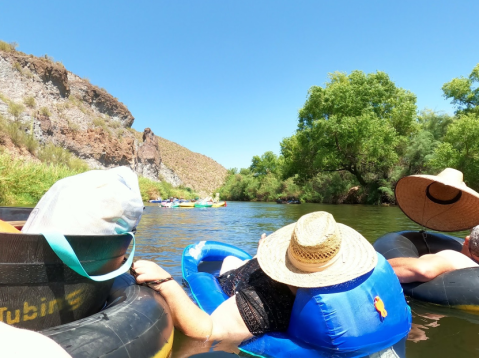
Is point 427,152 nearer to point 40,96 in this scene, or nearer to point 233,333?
point 233,333

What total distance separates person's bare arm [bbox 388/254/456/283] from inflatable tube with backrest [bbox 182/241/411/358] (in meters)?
0.93

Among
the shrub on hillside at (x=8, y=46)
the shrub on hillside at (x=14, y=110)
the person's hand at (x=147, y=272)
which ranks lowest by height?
the person's hand at (x=147, y=272)

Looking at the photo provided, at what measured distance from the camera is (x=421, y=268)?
280 cm

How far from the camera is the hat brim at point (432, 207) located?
3271 millimetres

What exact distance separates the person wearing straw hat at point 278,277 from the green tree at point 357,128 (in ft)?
71.4

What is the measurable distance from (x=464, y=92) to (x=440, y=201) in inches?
1045

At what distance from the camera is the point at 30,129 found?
1027 inches

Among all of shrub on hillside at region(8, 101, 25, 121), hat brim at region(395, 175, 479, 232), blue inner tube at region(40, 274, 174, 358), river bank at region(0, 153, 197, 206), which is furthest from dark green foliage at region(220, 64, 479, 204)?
shrub on hillside at region(8, 101, 25, 121)

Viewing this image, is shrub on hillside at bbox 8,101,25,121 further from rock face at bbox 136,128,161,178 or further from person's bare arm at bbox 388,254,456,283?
person's bare arm at bbox 388,254,456,283

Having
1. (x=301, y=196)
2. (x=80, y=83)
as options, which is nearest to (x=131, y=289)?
(x=301, y=196)

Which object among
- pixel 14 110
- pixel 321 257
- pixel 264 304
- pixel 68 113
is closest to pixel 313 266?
pixel 321 257

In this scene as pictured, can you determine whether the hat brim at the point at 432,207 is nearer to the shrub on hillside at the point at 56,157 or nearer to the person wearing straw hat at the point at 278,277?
the person wearing straw hat at the point at 278,277

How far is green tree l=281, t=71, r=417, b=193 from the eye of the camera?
882 inches

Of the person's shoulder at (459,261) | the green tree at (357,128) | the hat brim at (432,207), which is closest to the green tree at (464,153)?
the green tree at (357,128)
